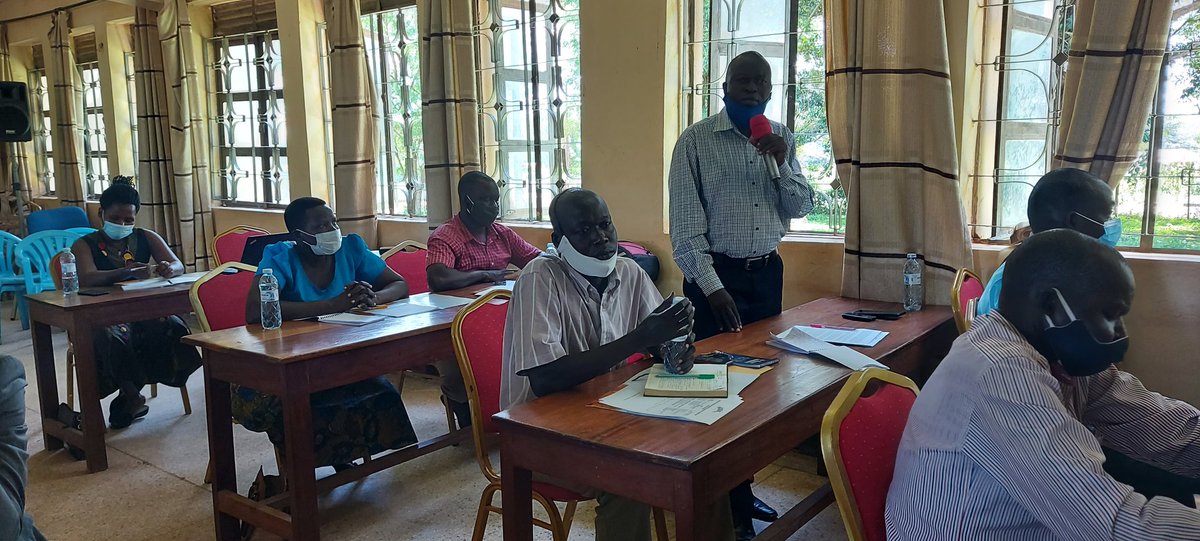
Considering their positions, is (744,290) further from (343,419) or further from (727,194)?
(343,419)

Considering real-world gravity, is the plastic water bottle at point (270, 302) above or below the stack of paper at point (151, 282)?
above

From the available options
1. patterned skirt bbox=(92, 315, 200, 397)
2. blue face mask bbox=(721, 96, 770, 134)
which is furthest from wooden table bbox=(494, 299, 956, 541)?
patterned skirt bbox=(92, 315, 200, 397)

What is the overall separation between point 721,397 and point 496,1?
375cm

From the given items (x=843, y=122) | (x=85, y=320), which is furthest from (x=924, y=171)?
(x=85, y=320)

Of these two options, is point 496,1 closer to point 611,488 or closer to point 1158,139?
point 1158,139

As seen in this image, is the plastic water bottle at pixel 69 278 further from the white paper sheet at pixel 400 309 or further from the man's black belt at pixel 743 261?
the man's black belt at pixel 743 261

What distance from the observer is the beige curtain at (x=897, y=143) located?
10.3ft

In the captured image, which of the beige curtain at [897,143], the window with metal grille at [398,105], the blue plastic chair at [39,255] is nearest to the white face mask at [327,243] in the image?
the beige curtain at [897,143]

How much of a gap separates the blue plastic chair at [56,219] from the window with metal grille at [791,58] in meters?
6.40

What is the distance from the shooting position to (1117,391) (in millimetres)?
1560

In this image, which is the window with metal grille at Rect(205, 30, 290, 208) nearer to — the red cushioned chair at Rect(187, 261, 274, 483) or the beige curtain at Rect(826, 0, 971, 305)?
the red cushioned chair at Rect(187, 261, 274, 483)

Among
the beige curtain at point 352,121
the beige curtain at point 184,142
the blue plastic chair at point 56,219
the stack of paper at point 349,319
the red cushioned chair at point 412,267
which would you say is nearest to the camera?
the stack of paper at point 349,319

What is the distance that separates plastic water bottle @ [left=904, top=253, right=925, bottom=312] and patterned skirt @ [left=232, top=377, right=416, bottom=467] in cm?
199

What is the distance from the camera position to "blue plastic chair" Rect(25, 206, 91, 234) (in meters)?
7.24
